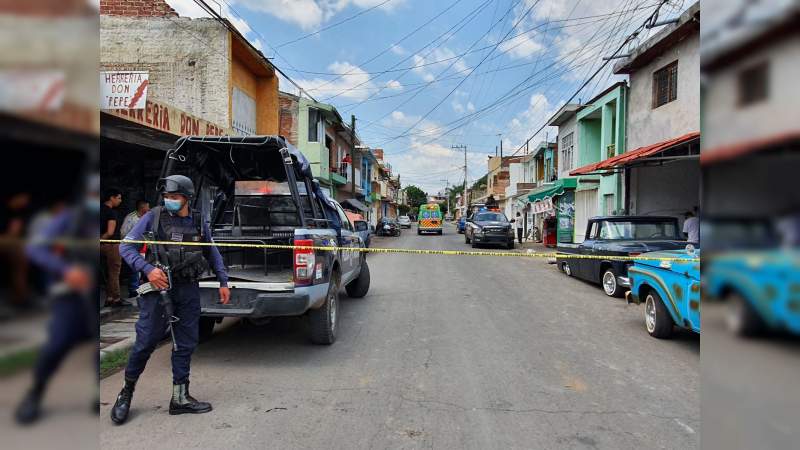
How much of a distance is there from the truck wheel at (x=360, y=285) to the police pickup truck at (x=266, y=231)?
297mm

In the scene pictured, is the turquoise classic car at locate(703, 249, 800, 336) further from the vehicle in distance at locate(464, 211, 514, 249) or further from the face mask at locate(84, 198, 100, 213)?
the vehicle in distance at locate(464, 211, 514, 249)

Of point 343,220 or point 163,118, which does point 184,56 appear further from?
point 343,220

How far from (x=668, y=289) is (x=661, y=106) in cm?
1092

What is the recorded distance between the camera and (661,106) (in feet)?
47.4

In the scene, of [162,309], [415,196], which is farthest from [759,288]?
[415,196]

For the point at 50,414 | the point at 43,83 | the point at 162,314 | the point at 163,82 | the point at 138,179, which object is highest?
the point at 163,82

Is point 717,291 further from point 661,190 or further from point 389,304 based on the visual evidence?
point 661,190

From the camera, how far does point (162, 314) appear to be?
3852 millimetres

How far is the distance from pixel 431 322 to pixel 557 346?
1.94m

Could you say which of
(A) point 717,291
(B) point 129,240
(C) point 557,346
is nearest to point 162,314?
(B) point 129,240

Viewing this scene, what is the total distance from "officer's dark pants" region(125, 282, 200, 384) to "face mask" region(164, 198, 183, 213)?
2.02ft

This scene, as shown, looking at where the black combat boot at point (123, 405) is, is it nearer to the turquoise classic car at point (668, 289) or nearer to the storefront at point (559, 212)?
the turquoise classic car at point (668, 289)

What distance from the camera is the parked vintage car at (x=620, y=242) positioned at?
8.99 m

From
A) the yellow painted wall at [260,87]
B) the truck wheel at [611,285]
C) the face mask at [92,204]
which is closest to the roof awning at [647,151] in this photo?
the truck wheel at [611,285]
